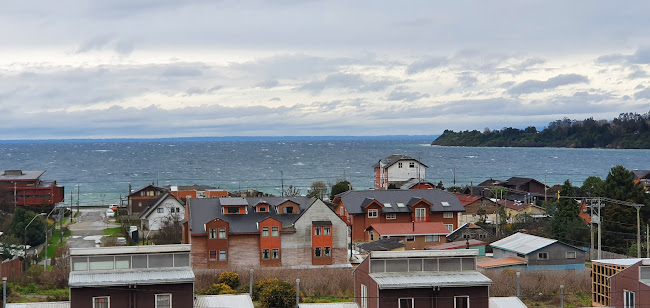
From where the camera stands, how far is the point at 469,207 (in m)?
55.3

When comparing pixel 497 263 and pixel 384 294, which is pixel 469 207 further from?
pixel 384 294

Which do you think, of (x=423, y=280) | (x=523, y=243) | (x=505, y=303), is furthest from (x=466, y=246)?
(x=423, y=280)

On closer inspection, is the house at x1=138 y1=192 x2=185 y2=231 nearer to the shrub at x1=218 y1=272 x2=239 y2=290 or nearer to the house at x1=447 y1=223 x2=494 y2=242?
the house at x1=447 y1=223 x2=494 y2=242

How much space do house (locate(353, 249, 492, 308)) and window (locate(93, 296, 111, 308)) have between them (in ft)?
25.8

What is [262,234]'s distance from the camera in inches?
1433

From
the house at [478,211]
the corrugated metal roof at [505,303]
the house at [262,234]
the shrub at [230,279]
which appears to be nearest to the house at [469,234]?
the house at [262,234]

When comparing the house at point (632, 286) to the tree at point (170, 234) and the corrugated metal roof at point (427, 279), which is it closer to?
the corrugated metal roof at point (427, 279)

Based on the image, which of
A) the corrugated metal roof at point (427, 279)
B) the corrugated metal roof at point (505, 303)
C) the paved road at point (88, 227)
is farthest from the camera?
the paved road at point (88, 227)

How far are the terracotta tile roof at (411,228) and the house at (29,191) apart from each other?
30.7 m

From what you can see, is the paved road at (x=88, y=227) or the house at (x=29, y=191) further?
the house at (x=29, y=191)

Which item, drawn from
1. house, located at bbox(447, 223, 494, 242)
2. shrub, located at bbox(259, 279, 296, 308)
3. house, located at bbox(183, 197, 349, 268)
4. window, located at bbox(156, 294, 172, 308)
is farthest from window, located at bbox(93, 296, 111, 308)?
house, located at bbox(447, 223, 494, 242)

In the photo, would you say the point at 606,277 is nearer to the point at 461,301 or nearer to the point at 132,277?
the point at 461,301

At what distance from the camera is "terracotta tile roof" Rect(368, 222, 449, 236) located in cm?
4191

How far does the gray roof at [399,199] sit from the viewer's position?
1769 inches
